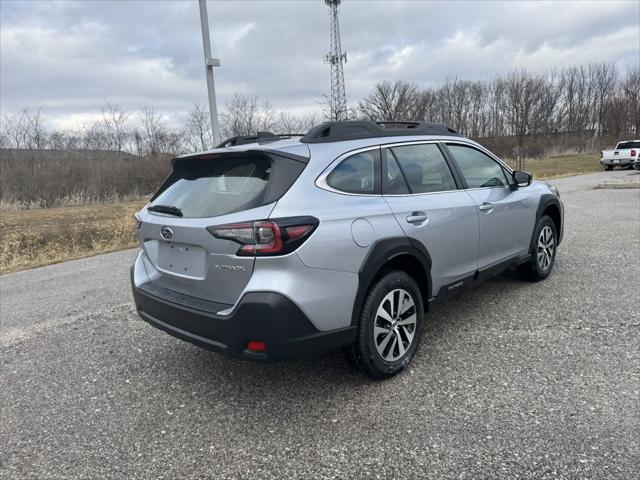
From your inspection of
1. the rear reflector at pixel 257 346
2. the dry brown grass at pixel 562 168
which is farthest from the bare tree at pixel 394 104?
the rear reflector at pixel 257 346

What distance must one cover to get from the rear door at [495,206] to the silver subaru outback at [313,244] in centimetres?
9

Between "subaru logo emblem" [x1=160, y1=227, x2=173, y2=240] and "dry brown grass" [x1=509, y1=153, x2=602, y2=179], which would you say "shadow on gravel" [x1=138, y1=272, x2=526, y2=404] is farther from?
"dry brown grass" [x1=509, y1=153, x2=602, y2=179]

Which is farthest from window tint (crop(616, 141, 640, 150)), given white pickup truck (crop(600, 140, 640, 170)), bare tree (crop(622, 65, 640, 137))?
bare tree (crop(622, 65, 640, 137))

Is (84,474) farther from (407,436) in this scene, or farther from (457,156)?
(457,156)

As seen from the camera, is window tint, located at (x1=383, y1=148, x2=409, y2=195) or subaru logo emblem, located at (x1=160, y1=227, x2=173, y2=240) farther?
window tint, located at (x1=383, y1=148, x2=409, y2=195)

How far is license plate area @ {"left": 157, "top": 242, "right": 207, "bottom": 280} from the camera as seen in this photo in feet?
9.36

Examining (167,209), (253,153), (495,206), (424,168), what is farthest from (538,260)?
(167,209)

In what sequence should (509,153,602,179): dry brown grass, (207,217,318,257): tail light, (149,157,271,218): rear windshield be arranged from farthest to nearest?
(509,153,602,179): dry brown grass
(149,157,271,218): rear windshield
(207,217,318,257): tail light

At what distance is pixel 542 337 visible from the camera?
3779 millimetres

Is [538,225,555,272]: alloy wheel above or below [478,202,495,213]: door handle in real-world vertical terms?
below

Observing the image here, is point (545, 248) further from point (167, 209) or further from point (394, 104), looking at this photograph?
point (394, 104)

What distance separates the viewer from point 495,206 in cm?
427

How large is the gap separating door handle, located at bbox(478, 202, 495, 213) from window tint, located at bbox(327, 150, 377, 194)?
4.29ft

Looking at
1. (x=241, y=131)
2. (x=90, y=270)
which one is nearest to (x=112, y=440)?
(x=90, y=270)
